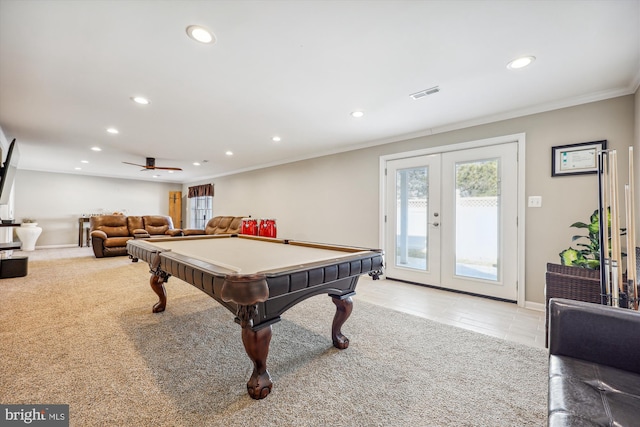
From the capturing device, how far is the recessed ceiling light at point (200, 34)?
170cm

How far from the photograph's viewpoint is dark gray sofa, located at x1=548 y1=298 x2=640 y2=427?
85 centimetres

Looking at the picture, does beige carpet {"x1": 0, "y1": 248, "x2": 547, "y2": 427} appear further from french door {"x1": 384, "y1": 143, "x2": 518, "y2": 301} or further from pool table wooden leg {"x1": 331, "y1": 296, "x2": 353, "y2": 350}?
french door {"x1": 384, "y1": 143, "x2": 518, "y2": 301}

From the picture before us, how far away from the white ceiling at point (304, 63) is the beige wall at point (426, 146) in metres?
0.17

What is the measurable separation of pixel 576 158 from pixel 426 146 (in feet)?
5.15

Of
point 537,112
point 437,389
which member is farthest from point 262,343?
point 537,112

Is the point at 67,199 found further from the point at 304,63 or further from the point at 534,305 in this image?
the point at 534,305

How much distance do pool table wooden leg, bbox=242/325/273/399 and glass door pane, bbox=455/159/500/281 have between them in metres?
2.91

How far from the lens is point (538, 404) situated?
1442mm

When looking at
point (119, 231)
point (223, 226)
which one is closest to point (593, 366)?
point (223, 226)

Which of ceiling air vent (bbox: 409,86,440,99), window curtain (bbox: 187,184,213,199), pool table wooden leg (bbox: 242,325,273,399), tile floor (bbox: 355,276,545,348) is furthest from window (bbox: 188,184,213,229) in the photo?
pool table wooden leg (bbox: 242,325,273,399)

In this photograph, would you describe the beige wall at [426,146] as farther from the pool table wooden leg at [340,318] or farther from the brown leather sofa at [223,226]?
the pool table wooden leg at [340,318]

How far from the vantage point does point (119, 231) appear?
6.33 metres

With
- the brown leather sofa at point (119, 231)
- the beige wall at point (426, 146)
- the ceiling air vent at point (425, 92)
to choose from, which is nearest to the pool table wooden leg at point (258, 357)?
the ceiling air vent at point (425, 92)

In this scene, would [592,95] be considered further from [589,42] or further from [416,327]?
[416,327]
